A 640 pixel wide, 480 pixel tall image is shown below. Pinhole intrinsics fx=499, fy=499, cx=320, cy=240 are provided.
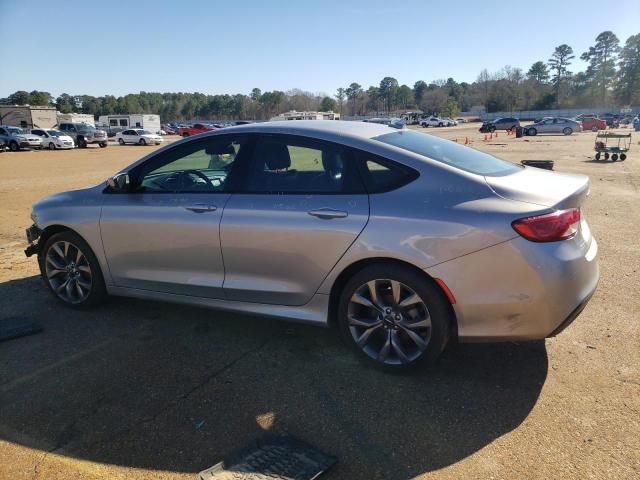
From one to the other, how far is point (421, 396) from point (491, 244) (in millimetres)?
1060

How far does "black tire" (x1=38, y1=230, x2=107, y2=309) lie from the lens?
4535mm

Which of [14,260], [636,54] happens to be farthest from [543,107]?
[14,260]

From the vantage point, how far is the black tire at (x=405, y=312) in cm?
318

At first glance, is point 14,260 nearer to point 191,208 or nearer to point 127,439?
point 191,208

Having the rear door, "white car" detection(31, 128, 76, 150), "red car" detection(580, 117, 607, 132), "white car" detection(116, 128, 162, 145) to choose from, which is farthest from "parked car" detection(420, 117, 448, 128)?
the rear door

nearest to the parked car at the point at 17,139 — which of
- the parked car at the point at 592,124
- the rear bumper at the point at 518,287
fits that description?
the rear bumper at the point at 518,287

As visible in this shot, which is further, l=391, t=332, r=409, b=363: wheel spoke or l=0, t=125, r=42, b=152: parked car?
l=0, t=125, r=42, b=152: parked car

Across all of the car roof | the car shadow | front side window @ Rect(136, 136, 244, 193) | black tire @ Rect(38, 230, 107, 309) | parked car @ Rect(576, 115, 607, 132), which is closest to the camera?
the car shadow

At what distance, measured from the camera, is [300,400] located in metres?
3.17

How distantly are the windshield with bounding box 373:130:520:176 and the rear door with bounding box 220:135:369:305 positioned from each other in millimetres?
452

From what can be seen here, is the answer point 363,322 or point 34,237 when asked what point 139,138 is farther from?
point 363,322

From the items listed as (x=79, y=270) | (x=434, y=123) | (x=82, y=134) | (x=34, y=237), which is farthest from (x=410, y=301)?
(x=434, y=123)

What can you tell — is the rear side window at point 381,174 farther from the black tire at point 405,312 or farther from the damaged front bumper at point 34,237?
the damaged front bumper at point 34,237

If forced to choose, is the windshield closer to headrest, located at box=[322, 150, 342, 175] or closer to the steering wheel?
headrest, located at box=[322, 150, 342, 175]
